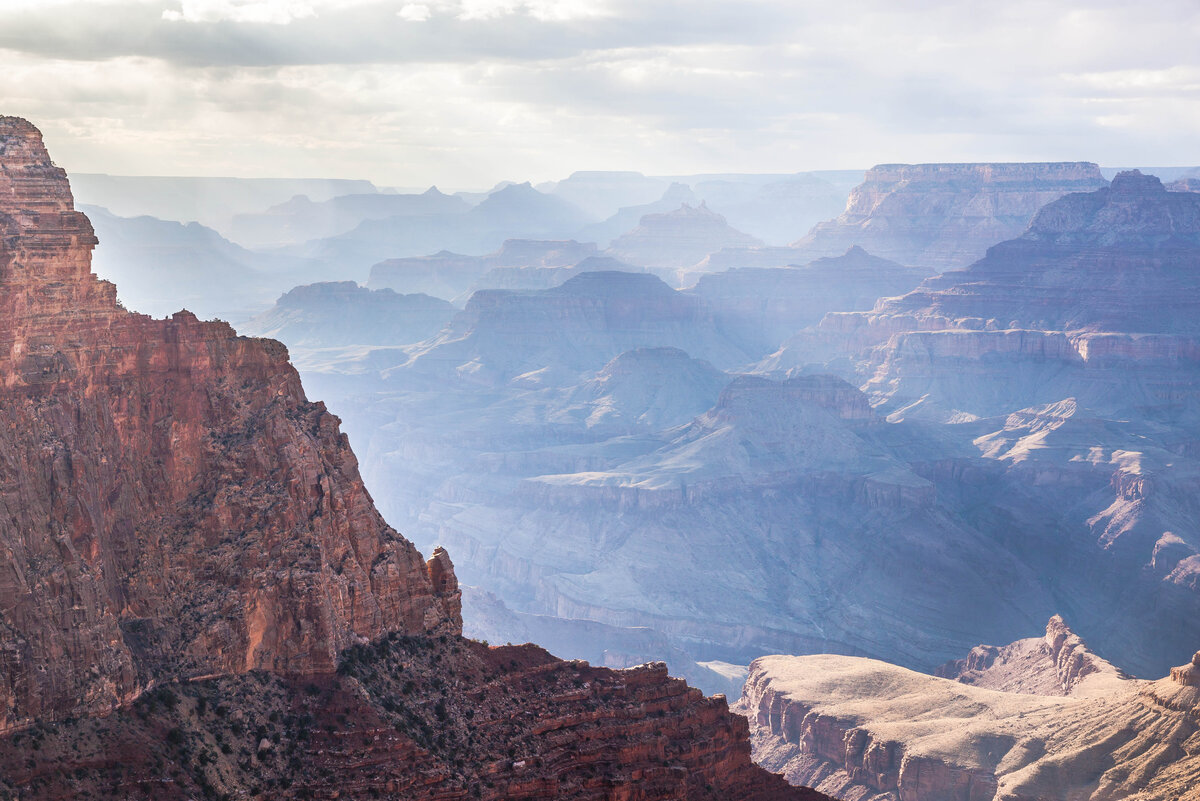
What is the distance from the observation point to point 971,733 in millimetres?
107750

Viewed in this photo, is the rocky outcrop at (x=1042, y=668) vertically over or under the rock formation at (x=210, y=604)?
under

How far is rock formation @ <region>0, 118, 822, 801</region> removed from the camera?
51594mm

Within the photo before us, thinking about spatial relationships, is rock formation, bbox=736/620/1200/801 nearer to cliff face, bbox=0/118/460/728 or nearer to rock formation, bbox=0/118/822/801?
rock formation, bbox=0/118/822/801

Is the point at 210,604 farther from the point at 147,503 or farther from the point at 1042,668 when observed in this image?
the point at 1042,668

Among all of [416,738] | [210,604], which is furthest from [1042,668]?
[210,604]

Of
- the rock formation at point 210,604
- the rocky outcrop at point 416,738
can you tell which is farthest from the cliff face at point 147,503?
the rocky outcrop at point 416,738

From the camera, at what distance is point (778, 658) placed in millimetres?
140500

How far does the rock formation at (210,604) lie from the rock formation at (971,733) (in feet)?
129

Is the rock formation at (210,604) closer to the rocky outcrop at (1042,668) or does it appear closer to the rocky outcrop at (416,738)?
the rocky outcrop at (416,738)

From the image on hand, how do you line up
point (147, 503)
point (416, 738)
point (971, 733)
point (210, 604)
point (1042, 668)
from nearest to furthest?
point (210, 604) < point (416, 738) < point (147, 503) < point (971, 733) < point (1042, 668)

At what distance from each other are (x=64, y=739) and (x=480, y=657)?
1956 cm

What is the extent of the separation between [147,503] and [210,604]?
4611 mm

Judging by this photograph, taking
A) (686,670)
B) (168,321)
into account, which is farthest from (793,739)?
(168,321)

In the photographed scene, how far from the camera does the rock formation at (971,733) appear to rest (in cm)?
9662
